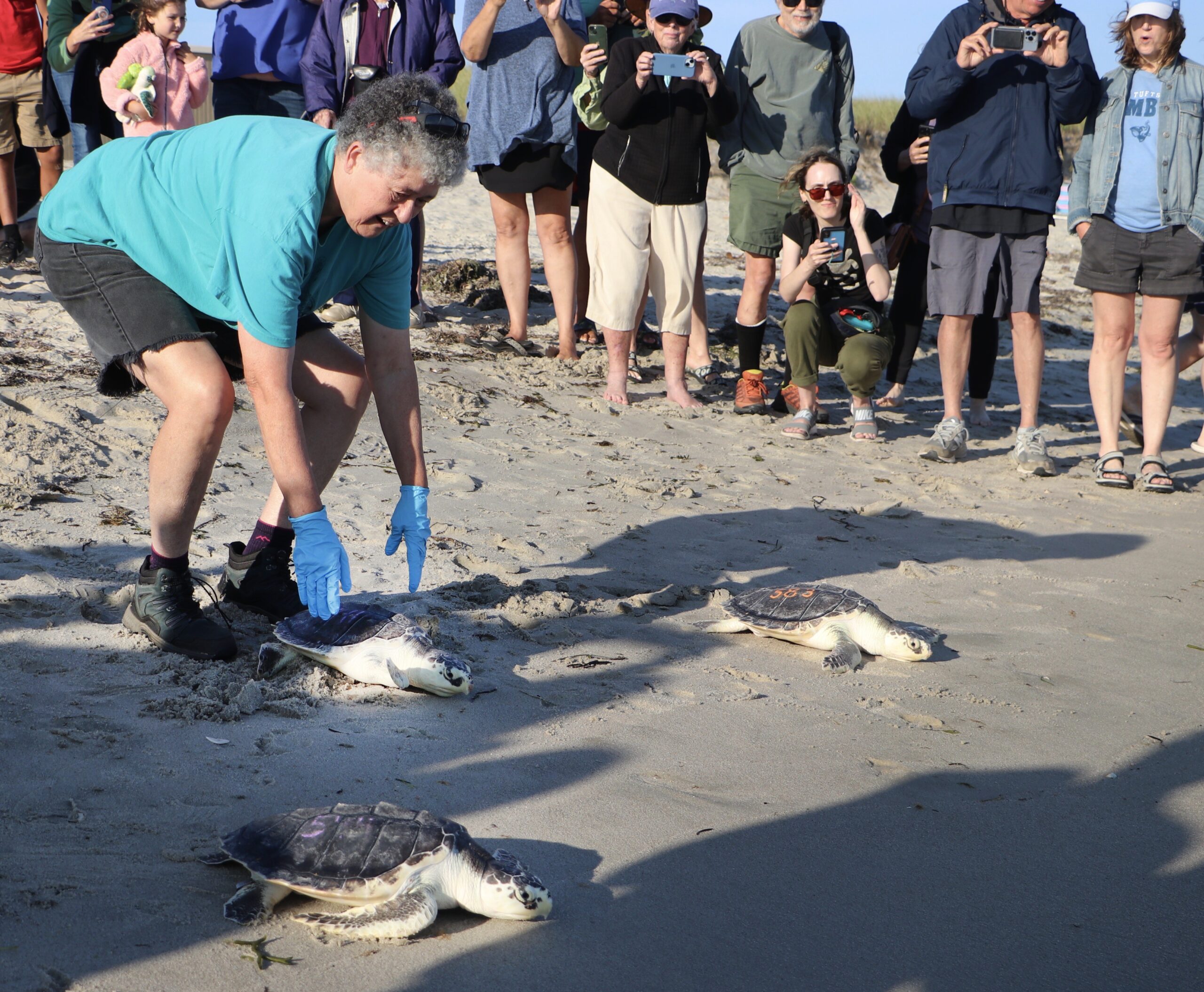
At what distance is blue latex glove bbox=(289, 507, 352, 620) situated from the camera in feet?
8.11

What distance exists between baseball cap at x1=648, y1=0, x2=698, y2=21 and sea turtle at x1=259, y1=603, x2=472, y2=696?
369 centimetres

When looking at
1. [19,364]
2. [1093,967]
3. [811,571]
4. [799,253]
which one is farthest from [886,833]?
[19,364]

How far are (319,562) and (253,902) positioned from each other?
0.85 metres

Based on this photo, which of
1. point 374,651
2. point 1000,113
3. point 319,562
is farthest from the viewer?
point 1000,113

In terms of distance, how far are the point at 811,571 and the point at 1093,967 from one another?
2.06m

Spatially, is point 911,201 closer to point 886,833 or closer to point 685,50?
point 685,50

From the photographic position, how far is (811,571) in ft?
12.7

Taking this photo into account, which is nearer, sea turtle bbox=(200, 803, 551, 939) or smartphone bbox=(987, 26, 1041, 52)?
sea turtle bbox=(200, 803, 551, 939)

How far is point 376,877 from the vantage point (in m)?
1.83

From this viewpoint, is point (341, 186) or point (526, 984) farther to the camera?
point (341, 186)

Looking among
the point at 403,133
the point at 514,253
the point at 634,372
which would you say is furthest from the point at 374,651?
the point at 634,372

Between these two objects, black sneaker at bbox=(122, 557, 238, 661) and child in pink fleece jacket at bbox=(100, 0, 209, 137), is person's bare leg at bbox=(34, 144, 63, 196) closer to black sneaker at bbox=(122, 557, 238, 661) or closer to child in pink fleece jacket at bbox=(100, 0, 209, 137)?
child in pink fleece jacket at bbox=(100, 0, 209, 137)

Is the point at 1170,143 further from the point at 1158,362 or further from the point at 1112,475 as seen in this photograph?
the point at 1112,475

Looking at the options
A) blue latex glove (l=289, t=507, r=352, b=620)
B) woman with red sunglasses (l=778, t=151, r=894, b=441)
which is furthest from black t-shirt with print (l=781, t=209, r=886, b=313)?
blue latex glove (l=289, t=507, r=352, b=620)
